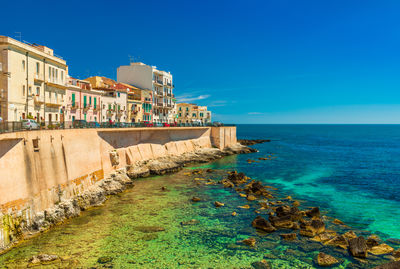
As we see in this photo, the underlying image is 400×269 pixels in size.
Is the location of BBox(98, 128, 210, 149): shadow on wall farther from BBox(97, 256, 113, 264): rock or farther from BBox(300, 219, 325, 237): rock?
BBox(300, 219, 325, 237): rock

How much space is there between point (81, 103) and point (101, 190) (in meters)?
20.6

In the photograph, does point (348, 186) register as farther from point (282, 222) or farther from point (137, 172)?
point (137, 172)

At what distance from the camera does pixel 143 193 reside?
31188 mm

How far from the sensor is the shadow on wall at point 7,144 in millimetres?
18422

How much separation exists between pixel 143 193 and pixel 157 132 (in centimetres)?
1872

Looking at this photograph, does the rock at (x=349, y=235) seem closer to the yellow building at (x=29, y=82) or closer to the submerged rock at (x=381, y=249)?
the submerged rock at (x=381, y=249)

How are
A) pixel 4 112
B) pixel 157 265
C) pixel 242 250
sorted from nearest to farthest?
pixel 157 265 < pixel 242 250 < pixel 4 112

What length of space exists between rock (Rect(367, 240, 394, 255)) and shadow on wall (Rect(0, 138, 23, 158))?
2430cm

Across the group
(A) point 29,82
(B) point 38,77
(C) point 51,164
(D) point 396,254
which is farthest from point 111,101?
(D) point 396,254

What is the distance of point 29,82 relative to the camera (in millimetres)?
30281

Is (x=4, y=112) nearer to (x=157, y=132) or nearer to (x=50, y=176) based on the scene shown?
(x=50, y=176)

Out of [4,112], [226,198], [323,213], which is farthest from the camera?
[226,198]

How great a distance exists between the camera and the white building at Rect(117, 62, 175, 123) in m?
67.0

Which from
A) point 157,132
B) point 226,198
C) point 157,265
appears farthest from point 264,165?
point 157,265
